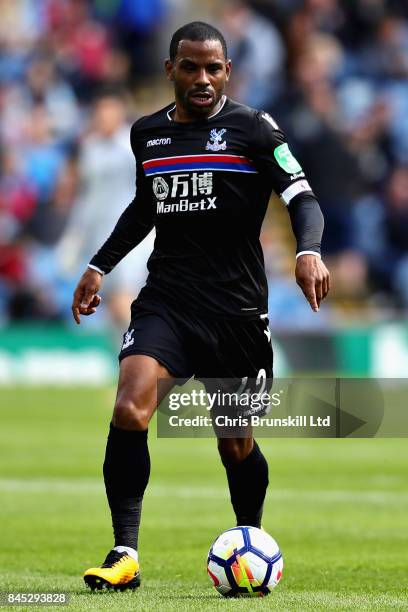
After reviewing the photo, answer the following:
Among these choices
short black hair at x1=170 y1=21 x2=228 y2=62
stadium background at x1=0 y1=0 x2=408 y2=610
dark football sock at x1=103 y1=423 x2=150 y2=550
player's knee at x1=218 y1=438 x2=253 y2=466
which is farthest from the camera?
stadium background at x1=0 y1=0 x2=408 y2=610

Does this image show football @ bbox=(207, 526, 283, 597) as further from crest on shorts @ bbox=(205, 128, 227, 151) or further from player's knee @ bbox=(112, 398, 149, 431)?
crest on shorts @ bbox=(205, 128, 227, 151)

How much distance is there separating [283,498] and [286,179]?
4.24 metres

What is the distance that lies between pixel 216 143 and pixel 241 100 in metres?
15.3

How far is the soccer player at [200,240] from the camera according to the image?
6109 millimetres

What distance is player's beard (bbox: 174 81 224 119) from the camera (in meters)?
6.23

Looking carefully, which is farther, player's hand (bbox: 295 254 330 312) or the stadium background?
the stadium background

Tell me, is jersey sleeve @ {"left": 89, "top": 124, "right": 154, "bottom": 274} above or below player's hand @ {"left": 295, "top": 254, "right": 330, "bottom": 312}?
above

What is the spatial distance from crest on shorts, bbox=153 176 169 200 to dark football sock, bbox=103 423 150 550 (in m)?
1.05

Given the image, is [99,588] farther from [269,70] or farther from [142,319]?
[269,70]

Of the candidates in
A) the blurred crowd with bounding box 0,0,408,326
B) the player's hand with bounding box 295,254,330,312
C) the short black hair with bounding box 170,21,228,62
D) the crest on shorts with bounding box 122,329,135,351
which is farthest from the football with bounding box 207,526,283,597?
the blurred crowd with bounding box 0,0,408,326

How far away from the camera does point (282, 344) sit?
1847 centimetres

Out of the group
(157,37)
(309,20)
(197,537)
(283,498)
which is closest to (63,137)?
(157,37)

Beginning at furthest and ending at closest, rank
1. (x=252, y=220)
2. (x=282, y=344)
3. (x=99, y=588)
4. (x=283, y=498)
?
1. (x=282, y=344)
2. (x=283, y=498)
3. (x=252, y=220)
4. (x=99, y=588)

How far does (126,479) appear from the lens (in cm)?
611
